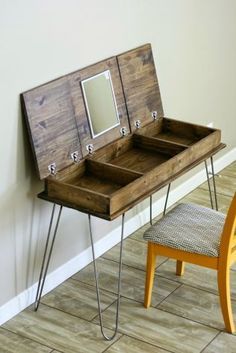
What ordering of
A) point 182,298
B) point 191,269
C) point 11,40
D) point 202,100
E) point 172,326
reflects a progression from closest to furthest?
point 11,40 < point 172,326 < point 182,298 < point 191,269 < point 202,100

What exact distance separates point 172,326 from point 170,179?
0.58 m

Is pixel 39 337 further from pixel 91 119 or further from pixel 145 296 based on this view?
pixel 91 119

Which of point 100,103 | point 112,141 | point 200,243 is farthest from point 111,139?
point 200,243

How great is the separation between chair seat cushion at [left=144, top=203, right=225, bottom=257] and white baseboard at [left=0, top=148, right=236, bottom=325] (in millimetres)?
517

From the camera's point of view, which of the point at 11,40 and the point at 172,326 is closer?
the point at 11,40

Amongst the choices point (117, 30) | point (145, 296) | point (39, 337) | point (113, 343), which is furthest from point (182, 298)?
point (117, 30)

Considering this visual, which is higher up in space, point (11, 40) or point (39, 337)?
point (11, 40)

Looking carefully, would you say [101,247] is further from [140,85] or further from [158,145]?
[140,85]

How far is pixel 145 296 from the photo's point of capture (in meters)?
3.01

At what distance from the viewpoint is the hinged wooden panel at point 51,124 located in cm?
280

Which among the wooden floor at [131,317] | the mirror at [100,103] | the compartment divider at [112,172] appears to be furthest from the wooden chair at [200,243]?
the mirror at [100,103]

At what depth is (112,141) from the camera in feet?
10.5

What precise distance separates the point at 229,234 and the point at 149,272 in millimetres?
432

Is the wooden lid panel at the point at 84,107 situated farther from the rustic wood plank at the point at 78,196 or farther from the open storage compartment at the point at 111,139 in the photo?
the rustic wood plank at the point at 78,196
